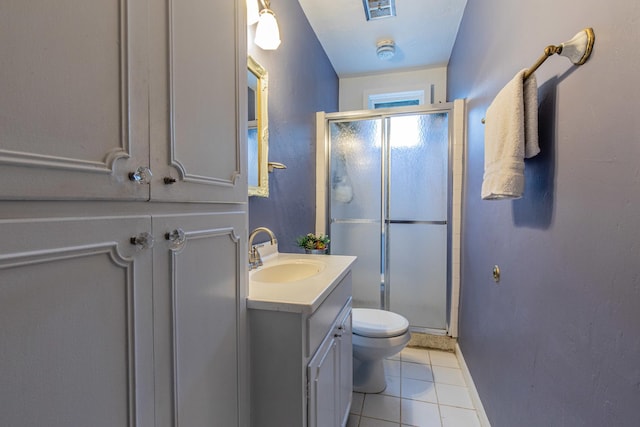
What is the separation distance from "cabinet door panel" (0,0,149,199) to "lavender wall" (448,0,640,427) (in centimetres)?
96

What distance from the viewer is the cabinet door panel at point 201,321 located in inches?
23.6

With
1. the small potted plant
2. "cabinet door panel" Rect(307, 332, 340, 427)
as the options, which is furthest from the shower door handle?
"cabinet door panel" Rect(307, 332, 340, 427)

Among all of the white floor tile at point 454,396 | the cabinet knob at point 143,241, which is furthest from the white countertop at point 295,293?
the white floor tile at point 454,396

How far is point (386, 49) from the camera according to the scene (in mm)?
2588

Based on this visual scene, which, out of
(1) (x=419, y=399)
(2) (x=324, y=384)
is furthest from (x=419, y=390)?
(2) (x=324, y=384)

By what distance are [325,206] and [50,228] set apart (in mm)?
2341

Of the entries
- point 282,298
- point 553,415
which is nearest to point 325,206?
point 282,298

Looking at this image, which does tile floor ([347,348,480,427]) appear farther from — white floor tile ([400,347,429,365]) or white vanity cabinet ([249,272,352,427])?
white vanity cabinet ([249,272,352,427])

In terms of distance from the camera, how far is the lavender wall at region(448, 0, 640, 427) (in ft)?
2.06

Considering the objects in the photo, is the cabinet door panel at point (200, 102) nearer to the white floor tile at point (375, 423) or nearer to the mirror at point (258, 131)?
the mirror at point (258, 131)

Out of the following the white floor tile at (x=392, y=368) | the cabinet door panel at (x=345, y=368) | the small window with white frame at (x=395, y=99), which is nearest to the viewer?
the cabinet door panel at (x=345, y=368)

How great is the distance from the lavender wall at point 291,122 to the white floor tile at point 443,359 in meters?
1.37

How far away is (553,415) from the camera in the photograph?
0.91 m

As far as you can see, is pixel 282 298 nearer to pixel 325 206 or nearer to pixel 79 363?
pixel 79 363
